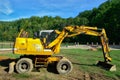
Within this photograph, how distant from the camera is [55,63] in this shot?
20.4 metres

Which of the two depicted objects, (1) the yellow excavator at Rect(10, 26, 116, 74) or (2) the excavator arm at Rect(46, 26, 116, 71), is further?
(2) the excavator arm at Rect(46, 26, 116, 71)

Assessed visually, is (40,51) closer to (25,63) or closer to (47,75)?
(25,63)

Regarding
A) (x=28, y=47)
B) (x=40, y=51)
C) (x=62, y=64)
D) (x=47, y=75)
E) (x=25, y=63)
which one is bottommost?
(x=47, y=75)

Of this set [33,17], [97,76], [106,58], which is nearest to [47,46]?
[97,76]

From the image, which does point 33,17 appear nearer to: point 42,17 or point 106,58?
point 42,17

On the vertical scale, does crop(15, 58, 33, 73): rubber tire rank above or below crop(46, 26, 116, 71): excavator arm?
below

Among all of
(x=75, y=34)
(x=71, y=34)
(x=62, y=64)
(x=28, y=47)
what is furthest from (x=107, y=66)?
(x=28, y=47)

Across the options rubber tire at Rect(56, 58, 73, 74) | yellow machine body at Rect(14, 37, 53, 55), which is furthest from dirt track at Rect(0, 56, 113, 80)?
yellow machine body at Rect(14, 37, 53, 55)

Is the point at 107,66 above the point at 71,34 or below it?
below

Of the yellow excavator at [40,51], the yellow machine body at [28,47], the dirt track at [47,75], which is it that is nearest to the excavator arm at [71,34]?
the yellow excavator at [40,51]

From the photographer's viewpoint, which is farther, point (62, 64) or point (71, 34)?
point (71, 34)

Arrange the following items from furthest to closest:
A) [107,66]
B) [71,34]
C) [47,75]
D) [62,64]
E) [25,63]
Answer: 1. [107,66]
2. [71,34]
3. [62,64]
4. [25,63]
5. [47,75]

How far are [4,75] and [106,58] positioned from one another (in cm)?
880

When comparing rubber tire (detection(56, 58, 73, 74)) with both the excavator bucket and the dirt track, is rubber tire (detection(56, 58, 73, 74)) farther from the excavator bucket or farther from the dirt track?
the excavator bucket
